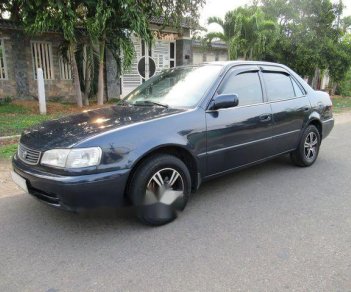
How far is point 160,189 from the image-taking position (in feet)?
11.1

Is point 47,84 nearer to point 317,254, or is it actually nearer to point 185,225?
point 185,225

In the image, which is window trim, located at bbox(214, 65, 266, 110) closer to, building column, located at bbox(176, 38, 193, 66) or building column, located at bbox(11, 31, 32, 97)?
building column, located at bbox(11, 31, 32, 97)

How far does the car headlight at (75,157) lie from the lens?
2.90 meters

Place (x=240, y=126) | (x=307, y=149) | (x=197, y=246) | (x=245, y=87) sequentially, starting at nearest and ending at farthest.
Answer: (x=197, y=246), (x=240, y=126), (x=245, y=87), (x=307, y=149)

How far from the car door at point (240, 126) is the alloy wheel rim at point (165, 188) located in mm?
469

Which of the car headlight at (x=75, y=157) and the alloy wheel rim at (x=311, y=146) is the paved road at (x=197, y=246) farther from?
the alloy wheel rim at (x=311, y=146)

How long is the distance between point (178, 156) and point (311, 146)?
2.83 m

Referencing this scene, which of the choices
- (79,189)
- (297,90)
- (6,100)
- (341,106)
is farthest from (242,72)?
(341,106)

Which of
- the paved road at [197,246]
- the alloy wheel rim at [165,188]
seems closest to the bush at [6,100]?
the paved road at [197,246]

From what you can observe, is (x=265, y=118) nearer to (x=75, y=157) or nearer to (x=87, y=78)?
(x=75, y=157)

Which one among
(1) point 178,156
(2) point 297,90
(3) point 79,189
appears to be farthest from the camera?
(2) point 297,90

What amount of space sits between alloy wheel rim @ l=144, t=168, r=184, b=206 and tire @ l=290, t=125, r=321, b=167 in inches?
99.4

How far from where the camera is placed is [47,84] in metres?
13.1

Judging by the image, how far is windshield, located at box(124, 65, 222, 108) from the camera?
3.88 meters
